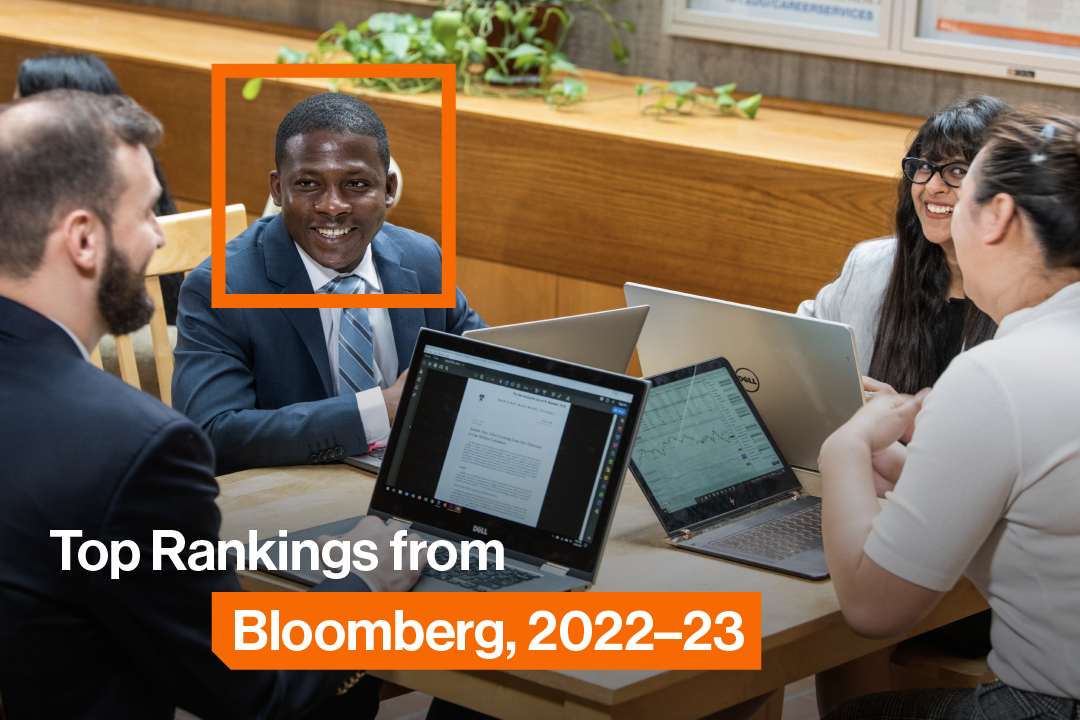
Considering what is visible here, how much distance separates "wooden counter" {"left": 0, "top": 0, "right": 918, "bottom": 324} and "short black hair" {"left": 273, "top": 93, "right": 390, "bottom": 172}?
4.12 feet

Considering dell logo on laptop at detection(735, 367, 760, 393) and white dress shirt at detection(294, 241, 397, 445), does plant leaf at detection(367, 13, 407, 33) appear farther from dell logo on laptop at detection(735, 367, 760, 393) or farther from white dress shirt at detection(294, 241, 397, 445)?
dell logo on laptop at detection(735, 367, 760, 393)

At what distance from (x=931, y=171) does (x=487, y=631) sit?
1.35 m

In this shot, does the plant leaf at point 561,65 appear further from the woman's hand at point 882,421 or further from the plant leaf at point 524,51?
the woman's hand at point 882,421

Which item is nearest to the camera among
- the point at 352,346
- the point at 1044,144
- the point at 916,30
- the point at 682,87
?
the point at 1044,144

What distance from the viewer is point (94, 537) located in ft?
4.11

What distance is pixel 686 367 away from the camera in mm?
1897

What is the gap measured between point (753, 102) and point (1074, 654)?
7.90 feet

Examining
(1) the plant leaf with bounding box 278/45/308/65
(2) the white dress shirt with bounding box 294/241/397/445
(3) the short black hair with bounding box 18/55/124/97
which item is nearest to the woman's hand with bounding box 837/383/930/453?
(2) the white dress shirt with bounding box 294/241/397/445

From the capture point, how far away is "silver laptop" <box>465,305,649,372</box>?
1835 mm

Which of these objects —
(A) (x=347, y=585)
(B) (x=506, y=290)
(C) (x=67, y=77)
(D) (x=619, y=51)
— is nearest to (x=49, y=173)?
(A) (x=347, y=585)

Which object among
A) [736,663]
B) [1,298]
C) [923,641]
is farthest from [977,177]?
[1,298]

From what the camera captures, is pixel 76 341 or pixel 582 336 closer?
pixel 76 341

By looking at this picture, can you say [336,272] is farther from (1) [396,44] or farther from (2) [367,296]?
(1) [396,44]

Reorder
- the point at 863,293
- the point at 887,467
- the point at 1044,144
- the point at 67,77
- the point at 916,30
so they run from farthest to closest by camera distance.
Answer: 1. the point at 916,30
2. the point at 67,77
3. the point at 863,293
4. the point at 887,467
5. the point at 1044,144
